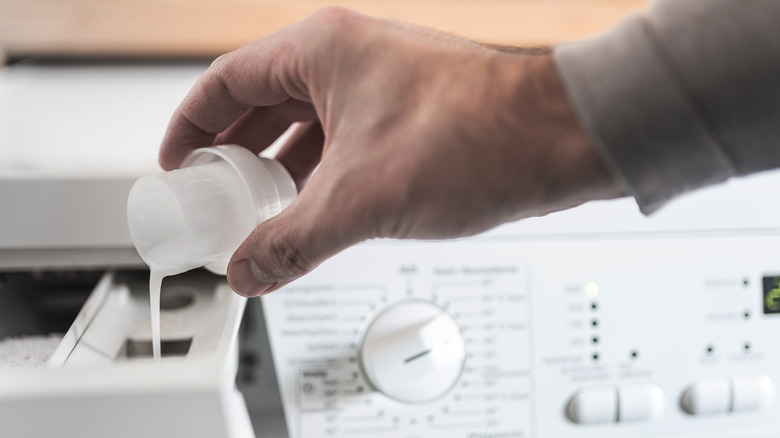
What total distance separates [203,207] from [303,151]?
0.51 feet

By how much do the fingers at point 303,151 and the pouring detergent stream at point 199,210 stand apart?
70 millimetres

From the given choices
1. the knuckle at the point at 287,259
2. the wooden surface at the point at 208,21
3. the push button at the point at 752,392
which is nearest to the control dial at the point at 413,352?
the knuckle at the point at 287,259

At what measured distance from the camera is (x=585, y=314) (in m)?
0.48

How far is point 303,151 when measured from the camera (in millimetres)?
515

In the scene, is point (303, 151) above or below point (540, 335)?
above

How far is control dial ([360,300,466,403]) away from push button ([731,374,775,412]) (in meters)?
0.20

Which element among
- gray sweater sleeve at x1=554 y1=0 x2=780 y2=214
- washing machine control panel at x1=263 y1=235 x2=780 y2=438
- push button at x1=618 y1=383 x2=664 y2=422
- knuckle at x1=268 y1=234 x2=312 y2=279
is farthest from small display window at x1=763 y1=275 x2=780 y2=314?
knuckle at x1=268 y1=234 x2=312 y2=279

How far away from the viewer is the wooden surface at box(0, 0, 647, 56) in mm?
755

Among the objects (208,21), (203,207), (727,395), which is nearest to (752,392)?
(727,395)

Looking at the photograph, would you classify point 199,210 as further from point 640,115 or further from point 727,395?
point 727,395

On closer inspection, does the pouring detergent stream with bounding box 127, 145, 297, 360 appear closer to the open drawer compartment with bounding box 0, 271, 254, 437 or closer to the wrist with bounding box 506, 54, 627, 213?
the open drawer compartment with bounding box 0, 271, 254, 437

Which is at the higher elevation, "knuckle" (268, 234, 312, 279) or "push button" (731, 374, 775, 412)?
"knuckle" (268, 234, 312, 279)

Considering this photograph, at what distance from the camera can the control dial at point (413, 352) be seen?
450 mm

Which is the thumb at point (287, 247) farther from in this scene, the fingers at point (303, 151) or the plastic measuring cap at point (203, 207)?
the fingers at point (303, 151)
